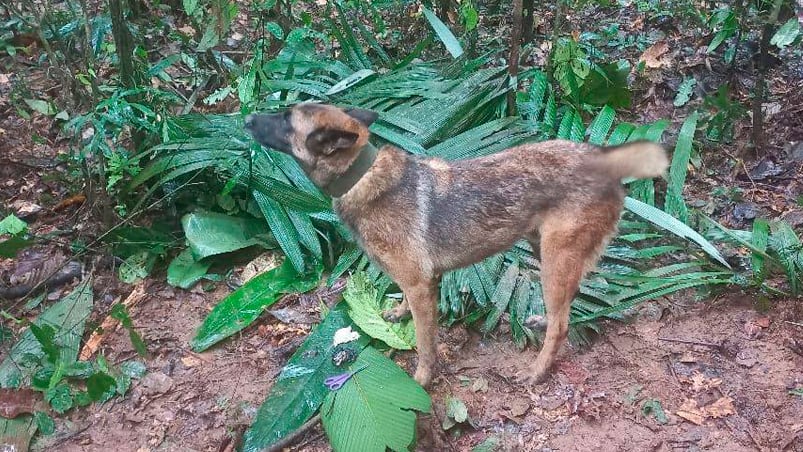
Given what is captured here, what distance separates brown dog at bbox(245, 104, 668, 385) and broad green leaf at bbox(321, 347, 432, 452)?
0.41 meters

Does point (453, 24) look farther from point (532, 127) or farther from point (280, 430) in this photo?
point (280, 430)

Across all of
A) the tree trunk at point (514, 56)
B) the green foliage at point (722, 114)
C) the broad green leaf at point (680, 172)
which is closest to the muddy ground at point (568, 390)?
the broad green leaf at point (680, 172)

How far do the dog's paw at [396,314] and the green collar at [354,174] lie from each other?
3.96 feet

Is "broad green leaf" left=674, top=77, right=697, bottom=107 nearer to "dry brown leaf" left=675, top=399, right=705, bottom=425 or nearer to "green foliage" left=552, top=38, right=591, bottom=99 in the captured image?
"green foliage" left=552, top=38, right=591, bottom=99

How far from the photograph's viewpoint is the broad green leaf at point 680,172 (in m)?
5.16

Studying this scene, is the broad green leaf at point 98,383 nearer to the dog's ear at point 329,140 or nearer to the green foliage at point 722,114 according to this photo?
the dog's ear at point 329,140

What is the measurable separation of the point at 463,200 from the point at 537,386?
1390 mm

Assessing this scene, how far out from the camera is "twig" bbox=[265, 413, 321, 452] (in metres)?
3.76

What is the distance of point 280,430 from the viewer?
12.7 ft

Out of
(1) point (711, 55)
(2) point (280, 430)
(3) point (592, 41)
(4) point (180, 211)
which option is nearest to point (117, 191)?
(4) point (180, 211)

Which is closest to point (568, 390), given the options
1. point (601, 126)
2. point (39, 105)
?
point (601, 126)

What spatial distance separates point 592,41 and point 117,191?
5619mm

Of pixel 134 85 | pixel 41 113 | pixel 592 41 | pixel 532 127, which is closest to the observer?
pixel 134 85

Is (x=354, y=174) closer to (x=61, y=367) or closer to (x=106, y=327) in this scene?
(x=61, y=367)
